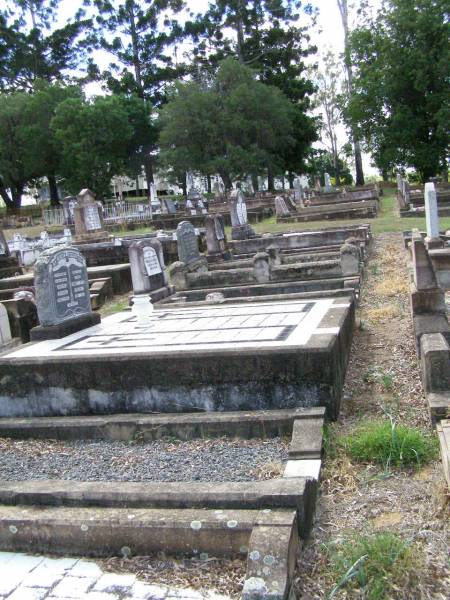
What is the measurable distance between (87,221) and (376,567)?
63.6 ft

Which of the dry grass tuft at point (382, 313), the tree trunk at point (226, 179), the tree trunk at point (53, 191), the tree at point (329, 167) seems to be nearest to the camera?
the dry grass tuft at point (382, 313)

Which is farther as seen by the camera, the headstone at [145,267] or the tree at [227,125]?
the tree at [227,125]

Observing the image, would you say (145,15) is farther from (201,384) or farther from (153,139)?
(201,384)

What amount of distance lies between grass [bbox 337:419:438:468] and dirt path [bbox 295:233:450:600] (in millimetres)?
88

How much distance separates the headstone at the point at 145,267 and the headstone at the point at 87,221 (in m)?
10.4

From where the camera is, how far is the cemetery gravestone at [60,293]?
717cm

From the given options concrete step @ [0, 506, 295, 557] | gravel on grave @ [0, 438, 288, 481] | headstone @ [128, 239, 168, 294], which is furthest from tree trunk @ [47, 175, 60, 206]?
concrete step @ [0, 506, 295, 557]

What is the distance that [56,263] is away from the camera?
24.0 ft

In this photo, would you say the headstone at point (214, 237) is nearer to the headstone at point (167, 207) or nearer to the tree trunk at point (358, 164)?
the headstone at point (167, 207)

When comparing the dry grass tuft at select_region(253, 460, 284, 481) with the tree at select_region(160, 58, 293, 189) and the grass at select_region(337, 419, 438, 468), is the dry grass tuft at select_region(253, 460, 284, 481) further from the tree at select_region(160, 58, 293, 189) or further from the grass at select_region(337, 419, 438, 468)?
the tree at select_region(160, 58, 293, 189)

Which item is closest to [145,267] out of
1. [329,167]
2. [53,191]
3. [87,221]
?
[87,221]

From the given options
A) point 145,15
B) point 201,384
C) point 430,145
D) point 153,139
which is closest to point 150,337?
point 201,384

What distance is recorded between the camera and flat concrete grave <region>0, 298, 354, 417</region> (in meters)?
5.27

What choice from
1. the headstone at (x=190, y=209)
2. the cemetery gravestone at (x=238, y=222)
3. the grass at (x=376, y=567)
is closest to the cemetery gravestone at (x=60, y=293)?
the grass at (x=376, y=567)
